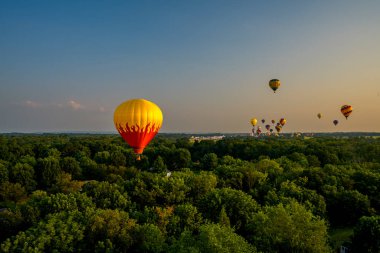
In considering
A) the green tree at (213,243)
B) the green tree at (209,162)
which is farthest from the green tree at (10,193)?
the green tree at (209,162)

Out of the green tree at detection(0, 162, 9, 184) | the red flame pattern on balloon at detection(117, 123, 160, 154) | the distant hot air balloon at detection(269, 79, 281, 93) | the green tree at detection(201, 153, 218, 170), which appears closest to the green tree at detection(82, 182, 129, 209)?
the red flame pattern on balloon at detection(117, 123, 160, 154)

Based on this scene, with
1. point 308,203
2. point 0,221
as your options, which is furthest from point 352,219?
point 0,221

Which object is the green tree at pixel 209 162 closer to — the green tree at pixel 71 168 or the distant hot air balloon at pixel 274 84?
the distant hot air balloon at pixel 274 84

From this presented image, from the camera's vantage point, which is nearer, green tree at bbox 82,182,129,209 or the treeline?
the treeline

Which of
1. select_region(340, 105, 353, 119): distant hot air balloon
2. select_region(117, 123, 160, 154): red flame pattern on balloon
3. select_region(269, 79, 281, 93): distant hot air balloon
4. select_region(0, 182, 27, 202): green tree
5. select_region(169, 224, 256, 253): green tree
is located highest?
select_region(269, 79, 281, 93): distant hot air balloon

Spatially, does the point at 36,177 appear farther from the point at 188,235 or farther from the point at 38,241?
the point at 188,235

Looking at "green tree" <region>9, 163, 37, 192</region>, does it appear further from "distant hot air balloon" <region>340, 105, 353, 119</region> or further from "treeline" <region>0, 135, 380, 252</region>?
"distant hot air balloon" <region>340, 105, 353, 119</region>

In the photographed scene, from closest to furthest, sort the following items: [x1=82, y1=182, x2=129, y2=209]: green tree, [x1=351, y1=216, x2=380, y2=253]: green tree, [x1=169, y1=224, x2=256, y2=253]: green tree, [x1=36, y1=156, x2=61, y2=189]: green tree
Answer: [x1=169, y1=224, x2=256, y2=253]: green tree < [x1=351, y1=216, x2=380, y2=253]: green tree < [x1=82, y1=182, x2=129, y2=209]: green tree < [x1=36, y1=156, x2=61, y2=189]: green tree

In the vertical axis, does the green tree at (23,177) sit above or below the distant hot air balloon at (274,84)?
below
